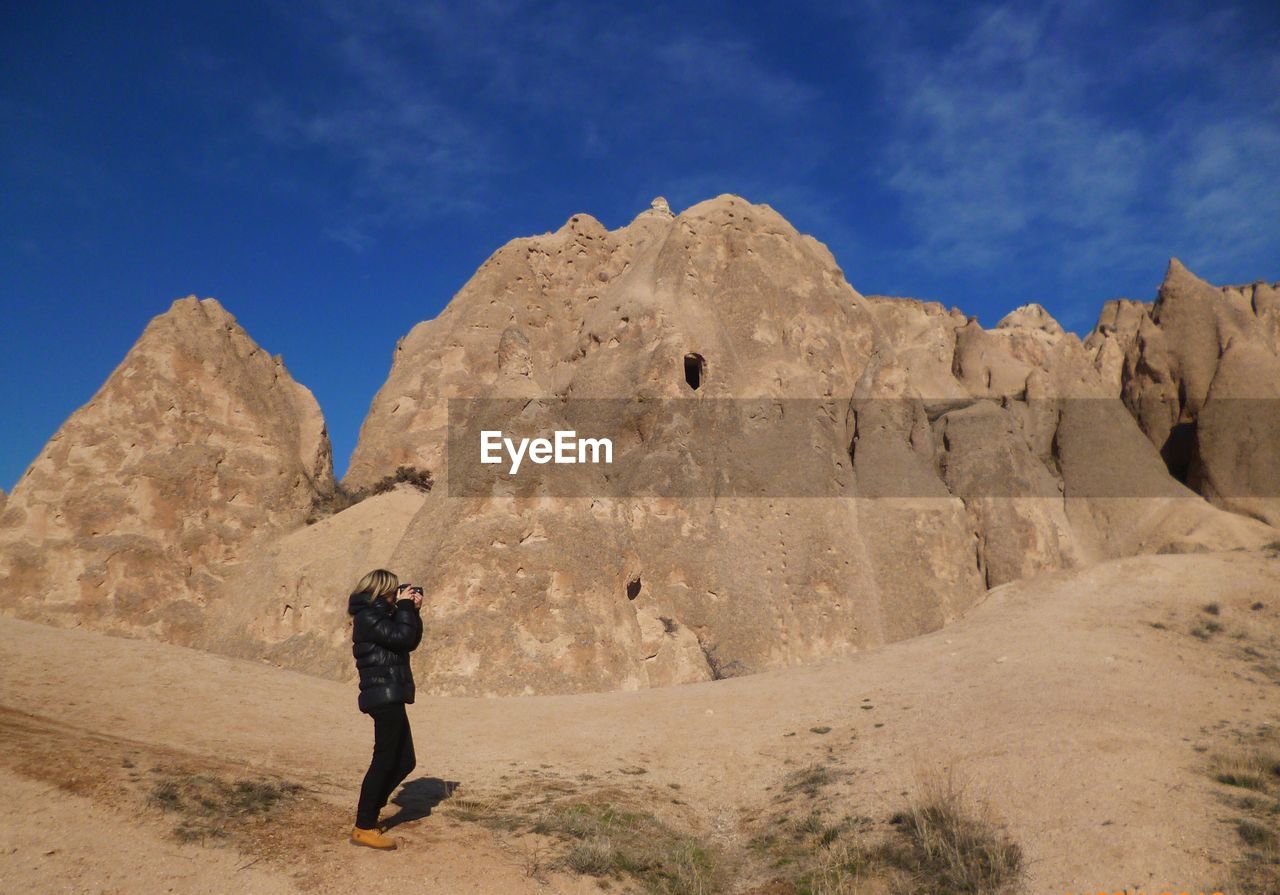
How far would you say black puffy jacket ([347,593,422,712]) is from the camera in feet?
17.2

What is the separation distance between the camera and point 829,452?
2459 cm

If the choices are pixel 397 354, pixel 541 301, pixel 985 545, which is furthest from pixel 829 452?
pixel 397 354

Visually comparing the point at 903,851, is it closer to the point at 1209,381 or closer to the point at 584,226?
the point at 584,226

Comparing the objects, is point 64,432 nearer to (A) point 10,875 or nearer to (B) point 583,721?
(B) point 583,721

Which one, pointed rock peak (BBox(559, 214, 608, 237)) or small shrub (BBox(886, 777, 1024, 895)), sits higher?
pointed rock peak (BBox(559, 214, 608, 237))

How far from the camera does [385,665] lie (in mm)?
5305

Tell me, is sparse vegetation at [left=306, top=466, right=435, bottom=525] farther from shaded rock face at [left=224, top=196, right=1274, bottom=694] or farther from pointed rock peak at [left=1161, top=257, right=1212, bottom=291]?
pointed rock peak at [left=1161, top=257, right=1212, bottom=291]

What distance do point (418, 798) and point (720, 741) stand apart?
4.24 m

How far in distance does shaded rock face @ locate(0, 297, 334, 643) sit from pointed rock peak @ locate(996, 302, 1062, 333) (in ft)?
147

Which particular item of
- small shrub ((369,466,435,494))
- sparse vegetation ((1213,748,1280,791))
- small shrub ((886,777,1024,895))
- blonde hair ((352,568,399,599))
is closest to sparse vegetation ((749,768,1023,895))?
small shrub ((886,777,1024,895))

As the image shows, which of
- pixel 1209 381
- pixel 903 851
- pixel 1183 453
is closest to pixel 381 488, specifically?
pixel 903 851

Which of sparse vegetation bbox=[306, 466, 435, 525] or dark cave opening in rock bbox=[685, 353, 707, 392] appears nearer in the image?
dark cave opening in rock bbox=[685, 353, 707, 392]

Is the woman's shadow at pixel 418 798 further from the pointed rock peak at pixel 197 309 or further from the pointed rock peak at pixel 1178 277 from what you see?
the pointed rock peak at pixel 1178 277

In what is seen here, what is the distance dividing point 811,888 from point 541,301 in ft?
90.9
